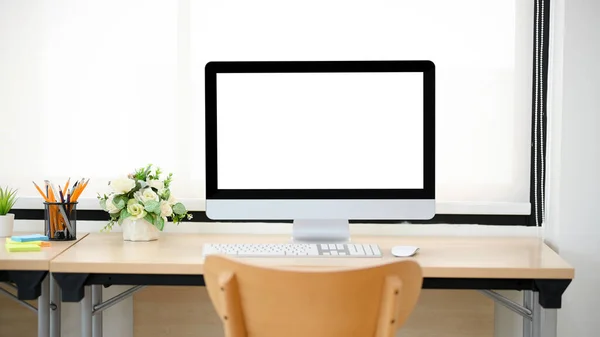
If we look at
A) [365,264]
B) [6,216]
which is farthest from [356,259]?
[6,216]

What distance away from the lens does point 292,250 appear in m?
2.13

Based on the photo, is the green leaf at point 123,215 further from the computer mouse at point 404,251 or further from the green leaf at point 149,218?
the computer mouse at point 404,251

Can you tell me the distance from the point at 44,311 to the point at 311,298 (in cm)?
121

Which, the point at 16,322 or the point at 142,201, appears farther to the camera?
the point at 16,322

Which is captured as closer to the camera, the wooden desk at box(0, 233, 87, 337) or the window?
the wooden desk at box(0, 233, 87, 337)

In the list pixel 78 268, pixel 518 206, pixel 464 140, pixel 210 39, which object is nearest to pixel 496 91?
pixel 464 140

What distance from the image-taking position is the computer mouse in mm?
2119

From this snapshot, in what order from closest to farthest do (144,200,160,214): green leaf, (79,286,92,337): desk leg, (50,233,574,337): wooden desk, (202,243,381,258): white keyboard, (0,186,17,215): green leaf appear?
(50,233,574,337): wooden desk
(202,243,381,258): white keyboard
(79,286,92,337): desk leg
(144,200,160,214): green leaf
(0,186,17,215): green leaf

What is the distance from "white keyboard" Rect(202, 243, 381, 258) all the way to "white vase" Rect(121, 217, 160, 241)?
0.95 ft

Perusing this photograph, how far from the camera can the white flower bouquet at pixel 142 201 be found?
2.39 m

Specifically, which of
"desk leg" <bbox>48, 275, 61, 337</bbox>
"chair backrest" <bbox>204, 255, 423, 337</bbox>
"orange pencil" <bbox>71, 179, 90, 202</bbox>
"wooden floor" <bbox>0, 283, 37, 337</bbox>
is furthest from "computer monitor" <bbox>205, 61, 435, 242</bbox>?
"wooden floor" <bbox>0, 283, 37, 337</bbox>

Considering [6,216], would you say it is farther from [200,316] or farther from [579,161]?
[579,161]

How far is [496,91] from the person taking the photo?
8.61 ft

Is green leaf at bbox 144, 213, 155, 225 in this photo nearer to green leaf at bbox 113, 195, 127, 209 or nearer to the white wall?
green leaf at bbox 113, 195, 127, 209
